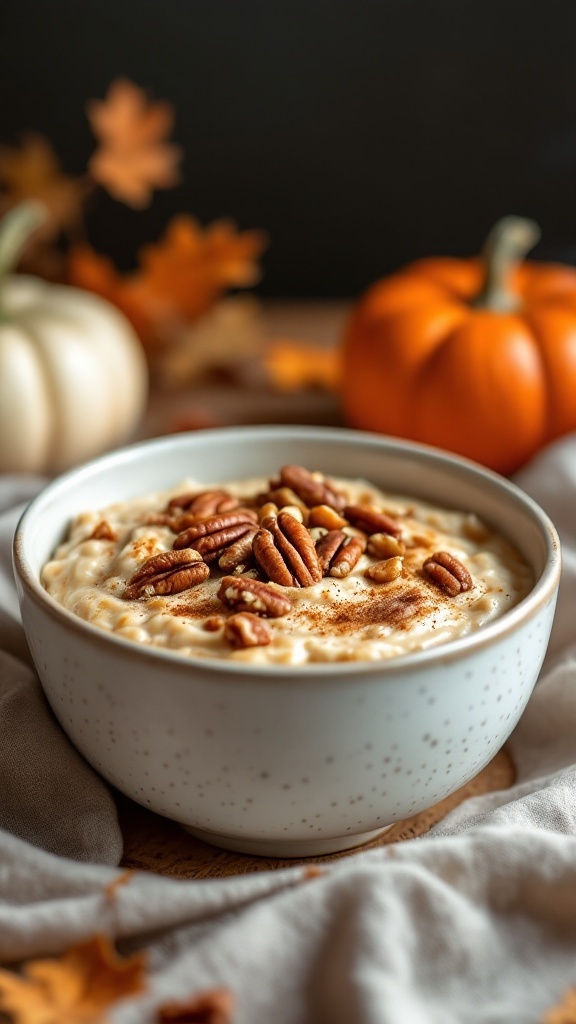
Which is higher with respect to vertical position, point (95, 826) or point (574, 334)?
point (574, 334)

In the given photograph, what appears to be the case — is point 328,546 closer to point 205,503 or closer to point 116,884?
point 205,503

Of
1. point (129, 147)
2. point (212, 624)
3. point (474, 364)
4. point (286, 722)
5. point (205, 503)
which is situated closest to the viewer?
point (286, 722)

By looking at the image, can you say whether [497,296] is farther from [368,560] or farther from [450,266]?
[368,560]

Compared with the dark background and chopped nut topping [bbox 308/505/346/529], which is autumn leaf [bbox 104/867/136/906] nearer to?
chopped nut topping [bbox 308/505/346/529]

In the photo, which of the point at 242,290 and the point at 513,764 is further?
the point at 242,290

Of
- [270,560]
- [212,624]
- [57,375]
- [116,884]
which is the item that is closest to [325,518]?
[270,560]

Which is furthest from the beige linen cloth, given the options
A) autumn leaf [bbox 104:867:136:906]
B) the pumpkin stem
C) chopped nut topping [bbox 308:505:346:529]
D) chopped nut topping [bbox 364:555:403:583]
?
the pumpkin stem

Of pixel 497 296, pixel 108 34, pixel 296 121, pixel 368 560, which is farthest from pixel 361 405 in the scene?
pixel 108 34

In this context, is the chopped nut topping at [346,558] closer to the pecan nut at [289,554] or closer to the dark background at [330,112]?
the pecan nut at [289,554]
